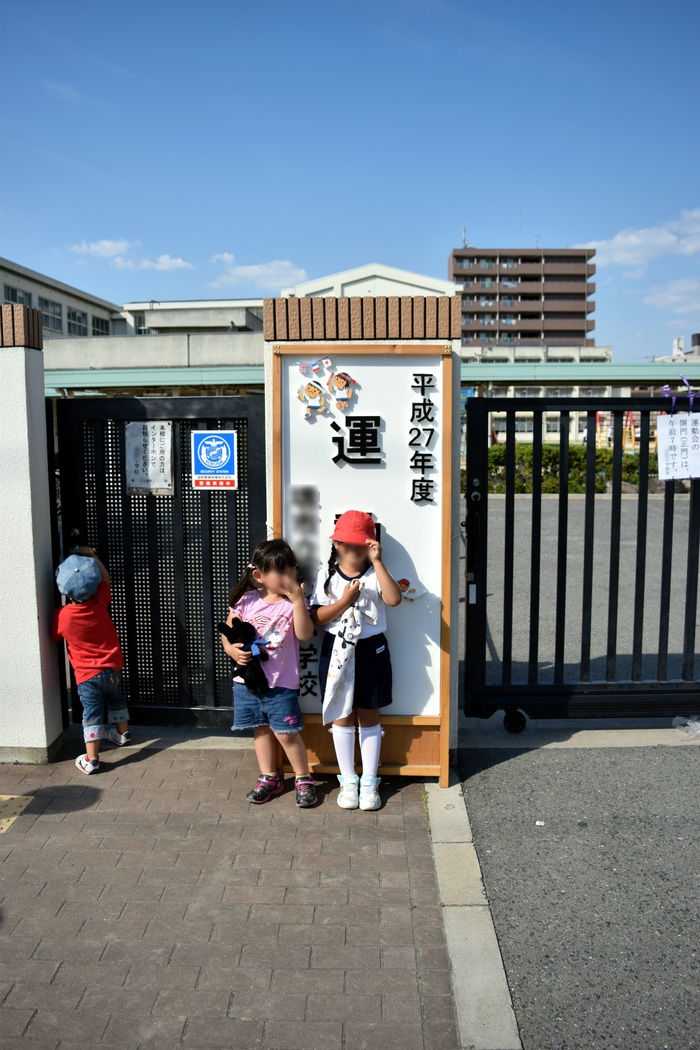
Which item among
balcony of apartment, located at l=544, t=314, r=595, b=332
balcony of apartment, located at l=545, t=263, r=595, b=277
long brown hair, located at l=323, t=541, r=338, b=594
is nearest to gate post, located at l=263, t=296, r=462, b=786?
long brown hair, located at l=323, t=541, r=338, b=594

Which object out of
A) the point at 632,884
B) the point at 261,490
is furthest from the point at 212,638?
the point at 632,884

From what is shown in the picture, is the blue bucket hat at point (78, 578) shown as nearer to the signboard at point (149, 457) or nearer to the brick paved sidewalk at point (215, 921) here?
the signboard at point (149, 457)

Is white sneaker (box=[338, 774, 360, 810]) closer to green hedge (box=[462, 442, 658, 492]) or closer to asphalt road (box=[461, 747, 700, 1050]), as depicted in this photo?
asphalt road (box=[461, 747, 700, 1050])

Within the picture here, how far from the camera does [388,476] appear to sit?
405 centimetres

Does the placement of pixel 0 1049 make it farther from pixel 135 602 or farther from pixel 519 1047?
pixel 135 602

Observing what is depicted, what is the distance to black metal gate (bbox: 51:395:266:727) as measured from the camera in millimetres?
4566

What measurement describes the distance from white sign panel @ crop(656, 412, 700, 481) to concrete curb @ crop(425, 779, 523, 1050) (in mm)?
2396

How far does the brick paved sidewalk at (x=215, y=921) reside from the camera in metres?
2.46

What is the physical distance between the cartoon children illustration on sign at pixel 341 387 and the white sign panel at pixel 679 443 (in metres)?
2.01

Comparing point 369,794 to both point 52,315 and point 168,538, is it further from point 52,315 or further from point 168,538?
point 52,315

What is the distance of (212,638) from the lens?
15.4ft

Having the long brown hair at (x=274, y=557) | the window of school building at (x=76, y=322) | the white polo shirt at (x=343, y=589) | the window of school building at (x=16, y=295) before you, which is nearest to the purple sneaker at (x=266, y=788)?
the white polo shirt at (x=343, y=589)

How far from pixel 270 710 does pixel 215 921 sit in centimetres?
115

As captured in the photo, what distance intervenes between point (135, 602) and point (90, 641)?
17.7 inches
